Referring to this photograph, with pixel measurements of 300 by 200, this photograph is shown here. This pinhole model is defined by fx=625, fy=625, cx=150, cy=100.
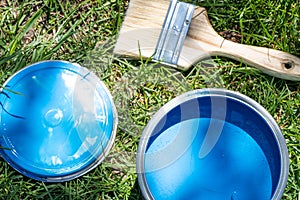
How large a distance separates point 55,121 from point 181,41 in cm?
45

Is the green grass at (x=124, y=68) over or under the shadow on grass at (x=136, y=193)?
over

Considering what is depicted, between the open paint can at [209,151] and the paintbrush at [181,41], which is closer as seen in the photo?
the open paint can at [209,151]

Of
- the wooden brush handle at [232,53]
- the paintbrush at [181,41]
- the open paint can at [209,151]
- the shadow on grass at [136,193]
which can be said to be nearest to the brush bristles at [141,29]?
the paintbrush at [181,41]

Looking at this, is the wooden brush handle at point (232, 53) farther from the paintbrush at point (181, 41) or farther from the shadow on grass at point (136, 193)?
the shadow on grass at point (136, 193)

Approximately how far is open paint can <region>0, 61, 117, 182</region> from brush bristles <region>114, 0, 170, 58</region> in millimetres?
142

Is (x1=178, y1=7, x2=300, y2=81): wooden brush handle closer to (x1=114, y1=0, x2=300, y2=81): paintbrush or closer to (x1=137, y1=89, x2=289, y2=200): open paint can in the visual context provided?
(x1=114, y1=0, x2=300, y2=81): paintbrush

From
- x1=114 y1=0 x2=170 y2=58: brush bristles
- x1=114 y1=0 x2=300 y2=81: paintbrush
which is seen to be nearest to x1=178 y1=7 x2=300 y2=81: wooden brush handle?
x1=114 y1=0 x2=300 y2=81: paintbrush

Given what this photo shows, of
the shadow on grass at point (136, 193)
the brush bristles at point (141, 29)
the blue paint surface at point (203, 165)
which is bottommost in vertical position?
the shadow on grass at point (136, 193)

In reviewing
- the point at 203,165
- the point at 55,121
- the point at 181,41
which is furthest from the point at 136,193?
the point at 181,41

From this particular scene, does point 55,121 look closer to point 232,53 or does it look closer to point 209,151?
point 209,151

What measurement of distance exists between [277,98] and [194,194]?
39cm

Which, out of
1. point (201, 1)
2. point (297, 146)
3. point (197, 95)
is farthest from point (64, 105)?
point (297, 146)

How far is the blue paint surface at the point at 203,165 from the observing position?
1.82m

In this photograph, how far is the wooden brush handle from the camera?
1.87 m
